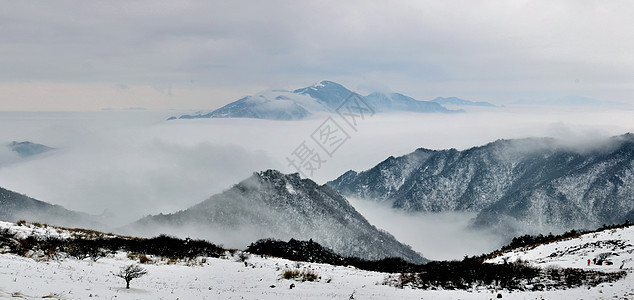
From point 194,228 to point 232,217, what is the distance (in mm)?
20359

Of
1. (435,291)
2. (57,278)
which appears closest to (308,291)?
(435,291)

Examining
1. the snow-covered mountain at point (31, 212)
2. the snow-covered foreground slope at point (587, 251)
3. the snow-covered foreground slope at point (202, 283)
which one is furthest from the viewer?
the snow-covered mountain at point (31, 212)

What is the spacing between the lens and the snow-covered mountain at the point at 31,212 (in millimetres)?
146075

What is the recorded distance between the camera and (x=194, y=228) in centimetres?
17488

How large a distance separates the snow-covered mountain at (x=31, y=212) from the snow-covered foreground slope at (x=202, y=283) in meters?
138

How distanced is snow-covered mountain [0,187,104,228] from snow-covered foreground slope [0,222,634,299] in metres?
138

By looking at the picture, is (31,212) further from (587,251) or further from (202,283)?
(587,251)

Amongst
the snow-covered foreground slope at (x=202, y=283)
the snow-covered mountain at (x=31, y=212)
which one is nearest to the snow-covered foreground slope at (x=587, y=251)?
the snow-covered foreground slope at (x=202, y=283)

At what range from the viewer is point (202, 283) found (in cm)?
2955

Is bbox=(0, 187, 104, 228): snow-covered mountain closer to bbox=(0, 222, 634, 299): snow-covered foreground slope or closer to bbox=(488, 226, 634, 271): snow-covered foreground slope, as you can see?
bbox=(0, 222, 634, 299): snow-covered foreground slope

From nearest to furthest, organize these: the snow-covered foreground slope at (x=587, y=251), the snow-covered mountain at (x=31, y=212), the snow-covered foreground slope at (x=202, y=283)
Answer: the snow-covered foreground slope at (x=202, y=283)
the snow-covered foreground slope at (x=587, y=251)
the snow-covered mountain at (x=31, y=212)

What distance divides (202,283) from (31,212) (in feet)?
545

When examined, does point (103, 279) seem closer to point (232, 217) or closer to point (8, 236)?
point (8, 236)

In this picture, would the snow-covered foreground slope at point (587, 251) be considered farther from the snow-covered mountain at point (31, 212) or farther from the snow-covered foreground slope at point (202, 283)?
the snow-covered mountain at point (31, 212)
